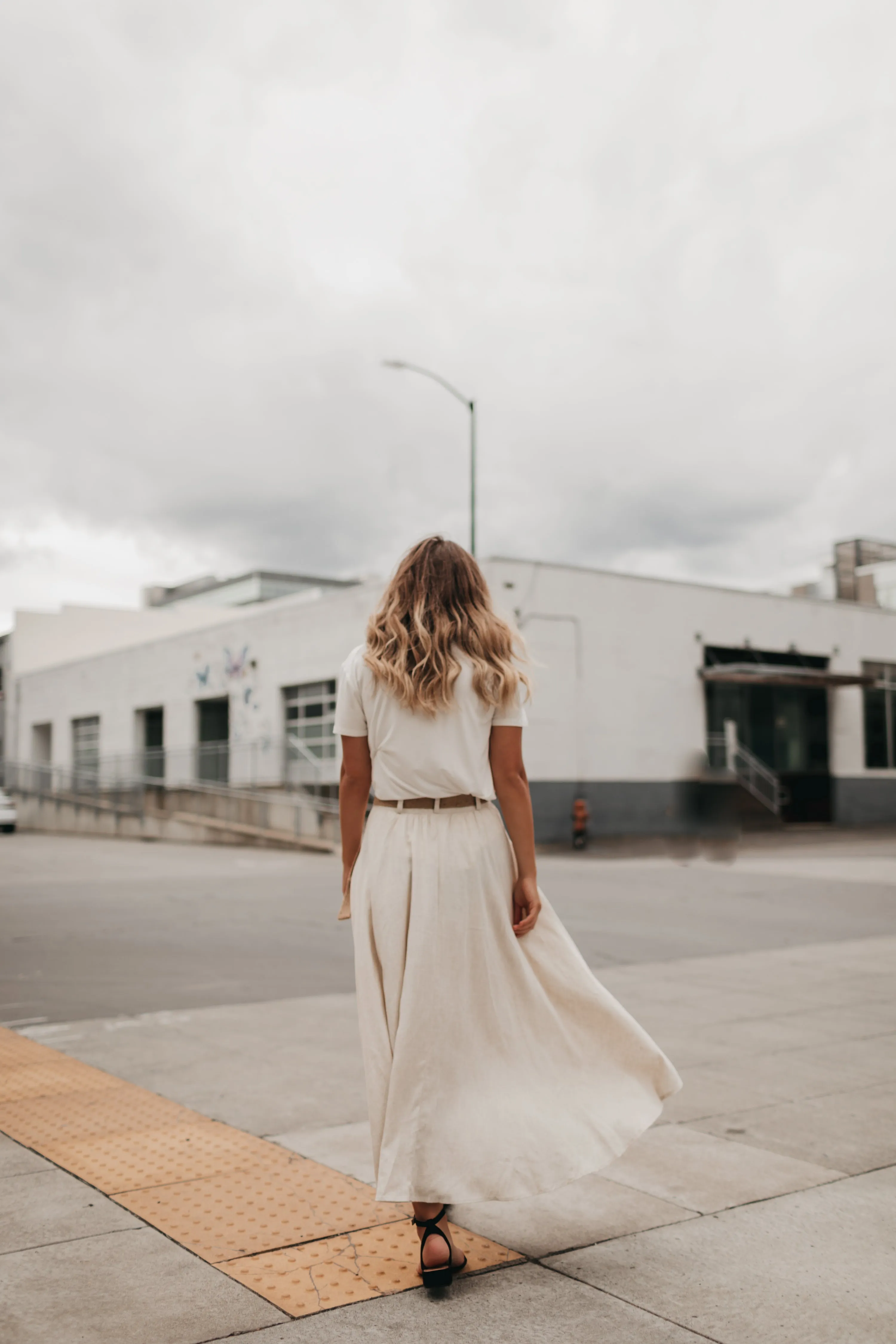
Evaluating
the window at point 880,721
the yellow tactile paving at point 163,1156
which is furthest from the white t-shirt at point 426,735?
the window at point 880,721

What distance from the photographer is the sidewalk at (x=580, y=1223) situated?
2686mm

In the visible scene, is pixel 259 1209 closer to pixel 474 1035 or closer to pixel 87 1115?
pixel 474 1035

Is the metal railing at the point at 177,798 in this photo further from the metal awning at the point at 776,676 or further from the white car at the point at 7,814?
the metal awning at the point at 776,676

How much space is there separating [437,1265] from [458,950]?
769 millimetres

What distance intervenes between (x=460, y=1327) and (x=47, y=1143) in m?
2.04

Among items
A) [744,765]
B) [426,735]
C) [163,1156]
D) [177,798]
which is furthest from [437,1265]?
[177,798]

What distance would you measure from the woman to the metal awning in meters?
24.7

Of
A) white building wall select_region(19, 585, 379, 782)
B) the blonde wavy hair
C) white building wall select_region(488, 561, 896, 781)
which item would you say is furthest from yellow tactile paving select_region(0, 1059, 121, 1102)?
white building wall select_region(19, 585, 379, 782)

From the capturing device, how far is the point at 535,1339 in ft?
8.50

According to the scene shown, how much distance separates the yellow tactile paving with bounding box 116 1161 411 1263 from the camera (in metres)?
3.21

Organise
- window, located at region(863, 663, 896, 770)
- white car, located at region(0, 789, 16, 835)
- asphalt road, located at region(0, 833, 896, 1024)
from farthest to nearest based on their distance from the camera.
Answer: window, located at region(863, 663, 896, 770), white car, located at region(0, 789, 16, 835), asphalt road, located at region(0, 833, 896, 1024)

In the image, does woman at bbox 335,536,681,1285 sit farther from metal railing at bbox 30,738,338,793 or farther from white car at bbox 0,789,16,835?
white car at bbox 0,789,16,835

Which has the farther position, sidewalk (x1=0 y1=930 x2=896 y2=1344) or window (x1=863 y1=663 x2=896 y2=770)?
window (x1=863 y1=663 x2=896 y2=770)

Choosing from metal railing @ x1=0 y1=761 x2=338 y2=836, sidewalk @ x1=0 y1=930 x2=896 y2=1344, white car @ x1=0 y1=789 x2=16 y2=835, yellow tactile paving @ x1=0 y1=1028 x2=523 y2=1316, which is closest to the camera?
sidewalk @ x1=0 y1=930 x2=896 y2=1344
